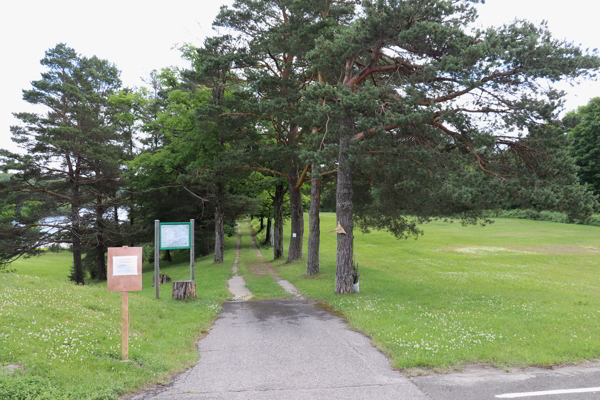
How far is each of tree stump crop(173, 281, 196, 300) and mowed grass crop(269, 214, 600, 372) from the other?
4.25 meters

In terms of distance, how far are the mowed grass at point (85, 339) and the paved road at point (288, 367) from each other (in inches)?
18.3

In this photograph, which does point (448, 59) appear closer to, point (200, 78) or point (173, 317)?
point (173, 317)

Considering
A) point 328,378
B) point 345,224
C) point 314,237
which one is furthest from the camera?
point 314,237

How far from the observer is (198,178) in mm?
25781

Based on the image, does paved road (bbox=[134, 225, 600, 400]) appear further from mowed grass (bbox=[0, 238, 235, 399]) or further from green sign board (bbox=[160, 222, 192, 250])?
green sign board (bbox=[160, 222, 192, 250])

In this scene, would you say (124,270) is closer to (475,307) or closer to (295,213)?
(475,307)

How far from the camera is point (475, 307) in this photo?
11.5 meters

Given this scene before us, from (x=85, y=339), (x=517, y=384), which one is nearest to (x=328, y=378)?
(x=517, y=384)

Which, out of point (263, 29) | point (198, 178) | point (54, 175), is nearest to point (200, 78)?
point (263, 29)

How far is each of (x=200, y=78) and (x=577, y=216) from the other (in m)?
18.0

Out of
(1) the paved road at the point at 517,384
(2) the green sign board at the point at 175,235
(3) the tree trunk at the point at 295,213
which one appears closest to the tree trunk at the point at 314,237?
(3) the tree trunk at the point at 295,213

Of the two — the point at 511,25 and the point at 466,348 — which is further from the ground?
the point at 511,25

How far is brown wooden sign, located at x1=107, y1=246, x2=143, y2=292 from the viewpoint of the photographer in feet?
23.2

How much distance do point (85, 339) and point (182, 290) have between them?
6.36 m
